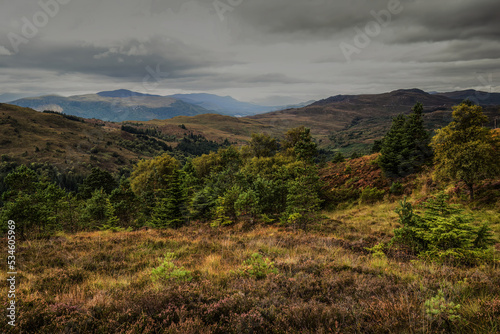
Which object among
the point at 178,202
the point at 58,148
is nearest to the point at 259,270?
the point at 178,202

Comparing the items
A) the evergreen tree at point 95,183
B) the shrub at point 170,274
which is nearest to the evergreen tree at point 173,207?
the shrub at point 170,274

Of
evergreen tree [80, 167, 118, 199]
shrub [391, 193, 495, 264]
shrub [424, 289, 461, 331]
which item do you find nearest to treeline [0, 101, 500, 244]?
evergreen tree [80, 167, 118, 199]

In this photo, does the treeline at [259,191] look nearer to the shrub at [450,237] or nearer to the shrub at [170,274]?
the shrub at [450,237]

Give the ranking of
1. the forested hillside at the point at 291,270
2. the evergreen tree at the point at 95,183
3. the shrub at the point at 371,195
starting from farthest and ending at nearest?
the evergreen tree at the point at 95,183 < the shrub at the point at 371,195 < the forested hillside at the point at 291,270

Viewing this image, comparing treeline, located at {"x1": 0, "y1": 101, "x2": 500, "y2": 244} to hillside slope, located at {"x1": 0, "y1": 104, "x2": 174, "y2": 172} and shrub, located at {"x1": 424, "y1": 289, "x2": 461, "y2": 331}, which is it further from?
hillside slope, located at {"x1": 0, "y1": 104, "x2": 174, "y2": 172}

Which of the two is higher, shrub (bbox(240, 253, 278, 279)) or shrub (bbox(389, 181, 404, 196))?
shrub (bbox(240, 253, 278, 279))

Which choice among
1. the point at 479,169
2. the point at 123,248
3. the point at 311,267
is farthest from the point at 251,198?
the point at 479,169

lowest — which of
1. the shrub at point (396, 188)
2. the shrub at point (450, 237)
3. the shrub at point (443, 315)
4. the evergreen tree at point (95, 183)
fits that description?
the evergreen tree at point (95, 183)

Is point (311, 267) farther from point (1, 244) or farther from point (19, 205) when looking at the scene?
point (19, 205)

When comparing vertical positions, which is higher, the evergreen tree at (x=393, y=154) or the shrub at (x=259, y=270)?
the evergreen tree at (x=393, y=154)

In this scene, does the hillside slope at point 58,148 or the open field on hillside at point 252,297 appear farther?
the hillside slope at point 58,148

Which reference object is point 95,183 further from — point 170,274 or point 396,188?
point 396,188

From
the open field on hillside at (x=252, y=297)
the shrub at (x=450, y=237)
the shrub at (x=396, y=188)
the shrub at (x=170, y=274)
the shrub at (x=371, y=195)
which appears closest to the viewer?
the open field on hillside at (x=252, y=297)

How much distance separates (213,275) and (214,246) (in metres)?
3.90
